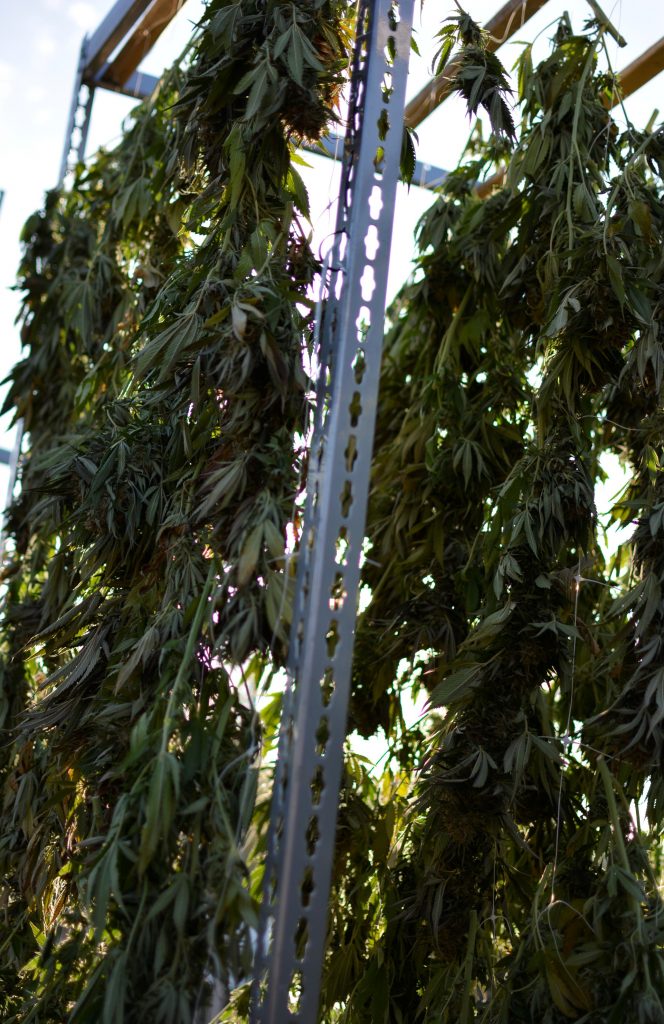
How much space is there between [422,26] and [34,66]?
190cm

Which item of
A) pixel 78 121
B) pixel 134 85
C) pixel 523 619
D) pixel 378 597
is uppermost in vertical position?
pixel 134 85

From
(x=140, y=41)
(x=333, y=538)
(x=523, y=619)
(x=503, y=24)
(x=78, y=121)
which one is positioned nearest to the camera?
(x=333, y=538)

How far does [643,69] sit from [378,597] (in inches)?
57.6

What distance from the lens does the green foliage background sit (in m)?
1.43

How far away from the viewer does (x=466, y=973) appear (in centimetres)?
185

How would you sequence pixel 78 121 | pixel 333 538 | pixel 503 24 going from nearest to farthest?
pixel 333 538
pixel 503 24
pixel 78 121

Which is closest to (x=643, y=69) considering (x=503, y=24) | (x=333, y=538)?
(x=503, y=24)

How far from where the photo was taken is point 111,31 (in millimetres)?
3285

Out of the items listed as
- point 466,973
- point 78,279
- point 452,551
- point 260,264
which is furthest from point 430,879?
point 78,279

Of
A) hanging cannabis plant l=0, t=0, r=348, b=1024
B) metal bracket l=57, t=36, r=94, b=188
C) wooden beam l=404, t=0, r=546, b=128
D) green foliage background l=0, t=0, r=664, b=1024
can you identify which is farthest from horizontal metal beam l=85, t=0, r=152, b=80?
hanging cannabis plant l=0, t=0, r=348, b=1024

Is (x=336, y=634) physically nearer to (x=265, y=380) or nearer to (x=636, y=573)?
(x=265, y=380)

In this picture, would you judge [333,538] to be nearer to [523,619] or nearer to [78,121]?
[523,619]

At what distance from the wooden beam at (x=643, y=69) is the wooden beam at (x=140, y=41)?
115 centimetres

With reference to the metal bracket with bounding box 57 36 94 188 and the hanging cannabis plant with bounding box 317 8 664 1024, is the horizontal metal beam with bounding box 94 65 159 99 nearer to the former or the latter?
the metal bracket with bounding box 57 36 94 188
